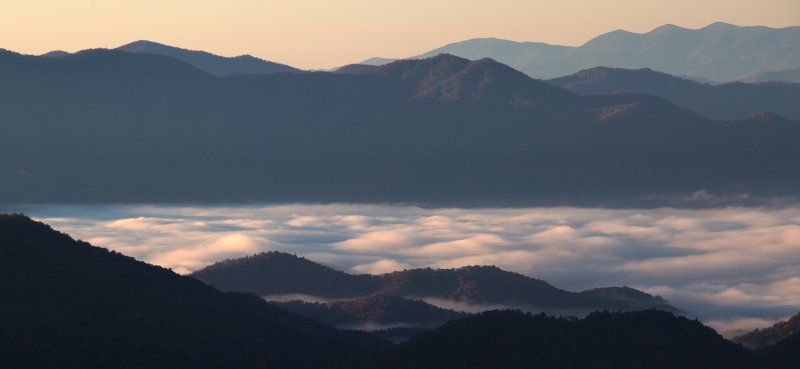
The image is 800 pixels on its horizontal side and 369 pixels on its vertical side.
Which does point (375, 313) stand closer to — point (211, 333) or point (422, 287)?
point (422, 287)

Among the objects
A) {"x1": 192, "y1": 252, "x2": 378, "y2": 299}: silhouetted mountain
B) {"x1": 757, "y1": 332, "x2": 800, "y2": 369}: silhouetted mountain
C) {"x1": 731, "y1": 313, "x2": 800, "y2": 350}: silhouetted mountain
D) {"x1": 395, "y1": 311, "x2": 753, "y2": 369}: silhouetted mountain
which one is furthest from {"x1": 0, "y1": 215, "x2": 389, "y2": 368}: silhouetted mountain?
{"x1": 192, "y1": 252, "x2": 378, "y2": 299}: silhouetted mountain

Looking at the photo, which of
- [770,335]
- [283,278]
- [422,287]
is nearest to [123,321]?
[770,335]

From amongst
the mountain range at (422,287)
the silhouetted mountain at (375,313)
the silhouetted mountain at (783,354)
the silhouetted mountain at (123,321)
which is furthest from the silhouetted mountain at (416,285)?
the silhouetted mountain at (123,321)

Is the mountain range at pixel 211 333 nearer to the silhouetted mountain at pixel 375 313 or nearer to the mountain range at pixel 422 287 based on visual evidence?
the silhouetted mountain at pixel 375 313

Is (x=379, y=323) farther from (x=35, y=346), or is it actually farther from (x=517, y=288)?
(x=35, y=346)

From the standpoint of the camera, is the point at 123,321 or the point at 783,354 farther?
the point at 783,354

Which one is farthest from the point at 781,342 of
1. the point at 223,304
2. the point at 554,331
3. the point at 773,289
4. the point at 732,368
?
the point at 773,289

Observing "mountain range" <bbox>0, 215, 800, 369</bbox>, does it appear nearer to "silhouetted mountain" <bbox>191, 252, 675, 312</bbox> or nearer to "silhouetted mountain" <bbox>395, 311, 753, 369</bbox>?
"silhouetted mountain" <bbox>395, 311, 753, 369</bbox>
